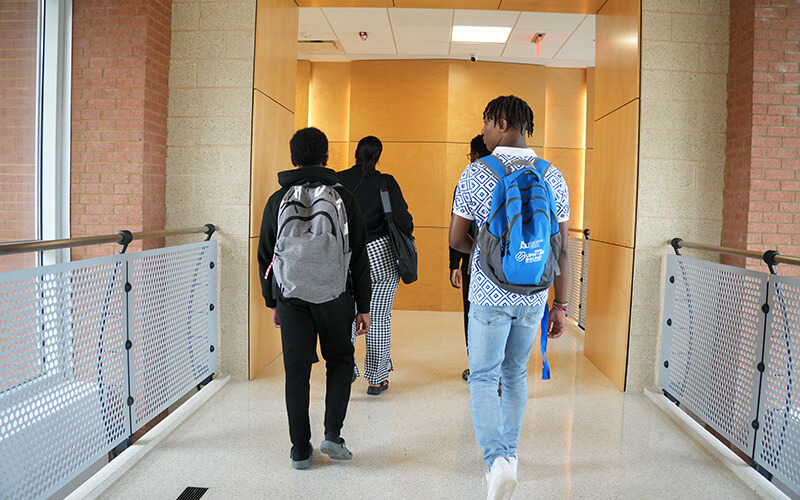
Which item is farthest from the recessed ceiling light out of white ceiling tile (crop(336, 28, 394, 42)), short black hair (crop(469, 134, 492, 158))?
short black hair (crop(469, 134, 492, 158))

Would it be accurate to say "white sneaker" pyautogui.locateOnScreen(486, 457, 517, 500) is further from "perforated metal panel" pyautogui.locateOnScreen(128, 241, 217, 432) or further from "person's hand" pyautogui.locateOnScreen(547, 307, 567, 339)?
"perforated metal panel" pyautogui.locateOnScreen(128, 241, 217, 432)

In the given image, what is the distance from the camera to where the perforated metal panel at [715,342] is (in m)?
2.98

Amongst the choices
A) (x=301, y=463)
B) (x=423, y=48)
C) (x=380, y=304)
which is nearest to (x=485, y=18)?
(x=423, y=48)

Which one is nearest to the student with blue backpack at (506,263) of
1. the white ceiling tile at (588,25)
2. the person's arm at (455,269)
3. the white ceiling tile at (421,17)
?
the person's arm at (455,269)

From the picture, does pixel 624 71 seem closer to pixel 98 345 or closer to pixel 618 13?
pixel 618 13

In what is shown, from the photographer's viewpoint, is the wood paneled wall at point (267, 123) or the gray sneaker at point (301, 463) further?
the wood paneled wall at point (267, 123)

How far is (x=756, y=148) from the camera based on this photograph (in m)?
3.80

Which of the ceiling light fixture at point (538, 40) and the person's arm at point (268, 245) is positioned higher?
the ceiling light fixture at point (538, 40)

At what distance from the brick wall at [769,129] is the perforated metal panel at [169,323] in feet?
11.3

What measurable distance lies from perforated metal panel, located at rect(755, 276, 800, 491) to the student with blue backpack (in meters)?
1.03

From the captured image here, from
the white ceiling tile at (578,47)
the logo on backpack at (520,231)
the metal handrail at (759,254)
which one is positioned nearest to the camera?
the logo on backpack at (520,231)

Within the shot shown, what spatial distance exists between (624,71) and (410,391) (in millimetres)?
2720

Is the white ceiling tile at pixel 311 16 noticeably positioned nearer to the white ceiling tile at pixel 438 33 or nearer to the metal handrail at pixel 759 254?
the white ceiling tile at pixel 438 33

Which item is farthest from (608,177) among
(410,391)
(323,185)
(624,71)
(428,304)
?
(428,304)
